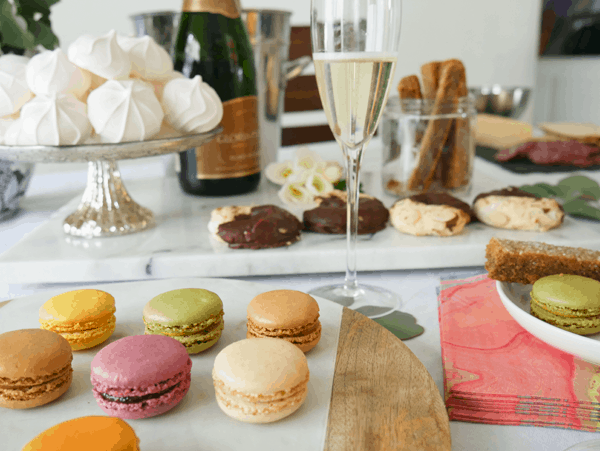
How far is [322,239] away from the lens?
764mm

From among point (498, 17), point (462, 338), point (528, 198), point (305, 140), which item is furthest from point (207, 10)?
point (498, 17)

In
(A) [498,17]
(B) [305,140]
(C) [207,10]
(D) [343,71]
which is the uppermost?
(A) [498,17]

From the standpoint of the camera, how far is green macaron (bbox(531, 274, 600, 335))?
16.1 inches

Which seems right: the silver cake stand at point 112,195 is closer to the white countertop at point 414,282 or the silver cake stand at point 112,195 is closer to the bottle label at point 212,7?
the white countertop at point 414,282

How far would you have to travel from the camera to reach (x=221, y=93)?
1.05m

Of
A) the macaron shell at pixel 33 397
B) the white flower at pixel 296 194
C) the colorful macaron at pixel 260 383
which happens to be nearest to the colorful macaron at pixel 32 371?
the macaron shell at pixel 33 397

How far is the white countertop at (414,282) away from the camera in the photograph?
362mm

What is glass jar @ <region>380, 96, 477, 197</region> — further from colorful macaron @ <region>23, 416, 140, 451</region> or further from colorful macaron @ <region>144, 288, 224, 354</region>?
colorful macaron @ <region>23, 416, 140, 451</region>

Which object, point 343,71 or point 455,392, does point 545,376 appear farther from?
point 343,71

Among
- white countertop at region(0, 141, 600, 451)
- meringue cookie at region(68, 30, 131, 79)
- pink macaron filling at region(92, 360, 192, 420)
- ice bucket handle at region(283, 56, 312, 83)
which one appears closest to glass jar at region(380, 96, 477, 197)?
white countertop at region(0, 141, 600, 451)

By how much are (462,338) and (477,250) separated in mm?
282

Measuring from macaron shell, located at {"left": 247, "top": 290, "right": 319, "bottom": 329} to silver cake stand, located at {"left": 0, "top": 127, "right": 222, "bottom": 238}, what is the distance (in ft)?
1.23

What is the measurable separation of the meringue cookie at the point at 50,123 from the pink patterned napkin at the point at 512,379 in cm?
54

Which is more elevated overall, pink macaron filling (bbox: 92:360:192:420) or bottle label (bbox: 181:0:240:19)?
bottle label (bbox: 181:0:240:19)
